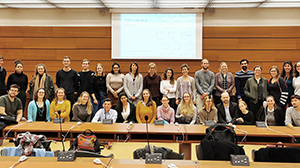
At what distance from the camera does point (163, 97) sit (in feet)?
13.5

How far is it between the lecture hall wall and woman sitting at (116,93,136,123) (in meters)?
2.21

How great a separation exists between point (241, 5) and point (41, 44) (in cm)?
558

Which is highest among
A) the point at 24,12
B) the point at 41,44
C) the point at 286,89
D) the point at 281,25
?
the point at 24,12

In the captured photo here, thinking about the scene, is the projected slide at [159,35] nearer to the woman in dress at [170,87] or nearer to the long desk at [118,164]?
the woman in dress at [170,87]

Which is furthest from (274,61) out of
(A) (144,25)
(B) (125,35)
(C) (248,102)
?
(B) (125,35)

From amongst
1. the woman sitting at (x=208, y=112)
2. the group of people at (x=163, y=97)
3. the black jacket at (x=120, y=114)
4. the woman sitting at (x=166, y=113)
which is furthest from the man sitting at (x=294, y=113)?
the black jacket at (x=120, y=114)

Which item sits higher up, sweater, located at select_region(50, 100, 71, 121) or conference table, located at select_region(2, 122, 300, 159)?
sweater, located at select_region(50, 100, 71, 121)

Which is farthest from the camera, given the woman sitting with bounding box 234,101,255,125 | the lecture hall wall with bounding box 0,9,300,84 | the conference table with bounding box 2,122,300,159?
the lecture hall wall with bounding box 0,9,300,84

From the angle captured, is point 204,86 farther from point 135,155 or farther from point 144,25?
point 135,155

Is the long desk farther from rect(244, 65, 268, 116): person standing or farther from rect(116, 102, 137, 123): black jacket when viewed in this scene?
rect(244, 65, 268, 116): person standing

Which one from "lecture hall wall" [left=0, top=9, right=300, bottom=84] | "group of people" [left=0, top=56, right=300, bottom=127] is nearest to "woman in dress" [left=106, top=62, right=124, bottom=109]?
"group of people" [left=0, top=56, right=300, bottom=127]

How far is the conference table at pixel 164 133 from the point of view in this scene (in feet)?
9.14

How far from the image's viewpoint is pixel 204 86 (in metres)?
4.75

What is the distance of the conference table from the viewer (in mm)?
2787
